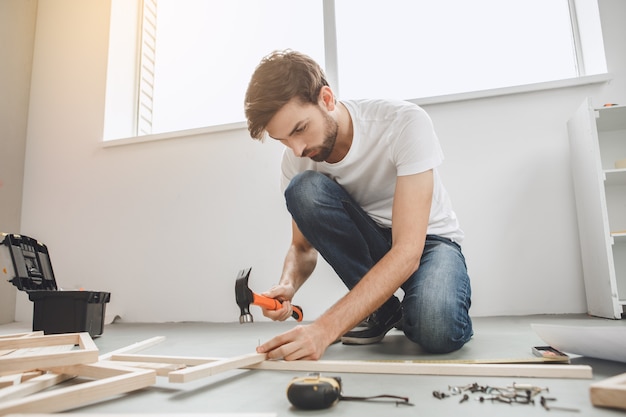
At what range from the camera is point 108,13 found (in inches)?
124

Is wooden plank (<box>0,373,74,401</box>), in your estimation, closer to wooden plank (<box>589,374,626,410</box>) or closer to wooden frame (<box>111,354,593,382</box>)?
→ wooden frame (<box>111,354,593,382</box>)

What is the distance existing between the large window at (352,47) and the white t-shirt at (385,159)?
4.22 feet

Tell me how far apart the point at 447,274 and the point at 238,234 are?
1.57m

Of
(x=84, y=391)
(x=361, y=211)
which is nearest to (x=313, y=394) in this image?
(x=84, y=391)

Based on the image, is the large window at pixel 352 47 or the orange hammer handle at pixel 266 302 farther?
the large window at pixel 352 47

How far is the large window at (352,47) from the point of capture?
2.52 metres

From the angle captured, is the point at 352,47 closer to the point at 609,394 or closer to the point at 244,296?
the point at 244,296

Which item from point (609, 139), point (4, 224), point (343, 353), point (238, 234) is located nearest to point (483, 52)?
point (609, 139)

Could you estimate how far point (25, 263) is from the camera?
6.28 ft

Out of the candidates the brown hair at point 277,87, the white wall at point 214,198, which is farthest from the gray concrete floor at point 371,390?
the white wall at point 214,198

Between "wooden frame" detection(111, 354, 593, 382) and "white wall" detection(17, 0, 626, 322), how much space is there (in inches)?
54.7

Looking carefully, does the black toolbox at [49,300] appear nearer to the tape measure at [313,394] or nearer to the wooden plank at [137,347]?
the wooden plank at [137,347]

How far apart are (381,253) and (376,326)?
0.25 m

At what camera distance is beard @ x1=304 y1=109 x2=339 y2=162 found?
52.7 inches
